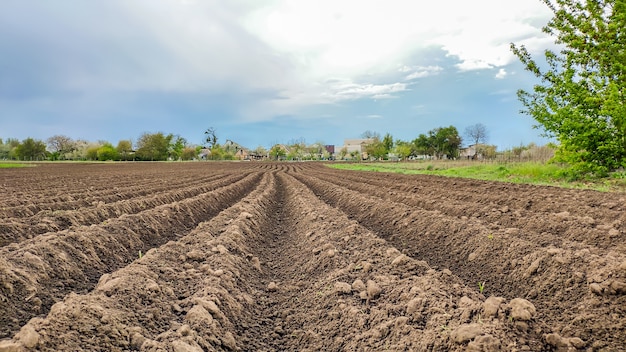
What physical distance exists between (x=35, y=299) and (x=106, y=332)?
1.89 meters

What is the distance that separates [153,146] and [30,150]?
2934 cm

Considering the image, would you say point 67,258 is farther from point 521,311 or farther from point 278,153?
point 278,153

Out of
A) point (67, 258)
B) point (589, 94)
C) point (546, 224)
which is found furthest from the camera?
point (589, 94)

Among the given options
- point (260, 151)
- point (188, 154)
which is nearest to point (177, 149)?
point (188, 154)

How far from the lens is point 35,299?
4605 millimetres

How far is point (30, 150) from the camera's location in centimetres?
9631

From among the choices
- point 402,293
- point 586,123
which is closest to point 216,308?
point 402,293

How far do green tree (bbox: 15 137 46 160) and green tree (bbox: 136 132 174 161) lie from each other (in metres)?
23.1

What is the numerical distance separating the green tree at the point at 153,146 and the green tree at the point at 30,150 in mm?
23058

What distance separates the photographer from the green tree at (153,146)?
9750 cm

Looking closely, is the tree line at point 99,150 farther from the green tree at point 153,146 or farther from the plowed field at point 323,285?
the plowed field at point 323,285

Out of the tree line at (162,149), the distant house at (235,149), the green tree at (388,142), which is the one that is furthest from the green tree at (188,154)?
the green tree at (388,142)

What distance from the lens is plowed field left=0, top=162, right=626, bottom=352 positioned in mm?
3371

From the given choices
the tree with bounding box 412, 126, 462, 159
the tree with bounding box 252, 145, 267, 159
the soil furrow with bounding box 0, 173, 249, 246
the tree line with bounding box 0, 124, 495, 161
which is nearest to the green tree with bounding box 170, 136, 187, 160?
the tree line with bounding box 0, 124, 495, 161
